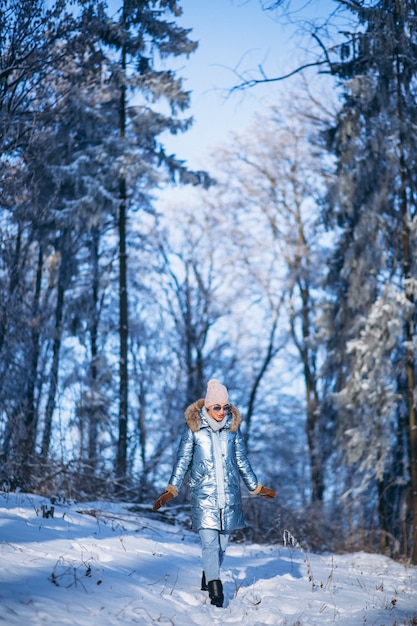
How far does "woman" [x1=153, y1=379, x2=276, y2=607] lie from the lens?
525 centimetres

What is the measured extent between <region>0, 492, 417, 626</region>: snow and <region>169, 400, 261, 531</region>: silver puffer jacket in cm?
71

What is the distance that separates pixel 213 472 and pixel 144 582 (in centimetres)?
112

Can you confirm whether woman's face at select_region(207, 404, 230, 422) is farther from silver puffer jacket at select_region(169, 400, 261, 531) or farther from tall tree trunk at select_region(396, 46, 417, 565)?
tall tree trunk at select_region(396, 46, 417, 565)

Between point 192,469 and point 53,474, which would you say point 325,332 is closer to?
point 53,474

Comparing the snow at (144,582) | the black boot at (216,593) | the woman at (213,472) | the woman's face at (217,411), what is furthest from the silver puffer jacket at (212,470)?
the snow at (144,582)

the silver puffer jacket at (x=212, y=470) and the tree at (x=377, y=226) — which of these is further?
the tree at (x=377, y=226)

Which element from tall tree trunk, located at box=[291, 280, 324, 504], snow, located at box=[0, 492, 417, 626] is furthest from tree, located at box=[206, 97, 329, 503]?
snow, located at box=[0, 492, 417, 626]

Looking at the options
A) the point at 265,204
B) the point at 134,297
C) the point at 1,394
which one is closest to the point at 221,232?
the point at 265,204

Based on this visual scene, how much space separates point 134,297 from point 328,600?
19.2 metres

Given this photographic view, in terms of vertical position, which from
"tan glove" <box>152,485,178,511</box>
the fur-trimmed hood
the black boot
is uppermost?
the fur-trimmed hood

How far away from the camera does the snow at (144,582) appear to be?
164 inches

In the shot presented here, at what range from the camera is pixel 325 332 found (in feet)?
51.5

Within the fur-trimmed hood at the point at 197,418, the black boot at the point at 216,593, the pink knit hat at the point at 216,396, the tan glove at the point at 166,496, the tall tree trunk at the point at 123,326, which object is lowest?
the black boot at the point at 216,593

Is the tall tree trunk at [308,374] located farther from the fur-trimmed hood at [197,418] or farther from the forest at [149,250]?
the fur-trimmed hood at [197,418]
